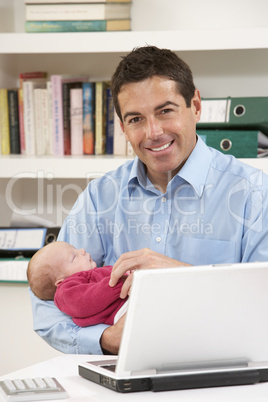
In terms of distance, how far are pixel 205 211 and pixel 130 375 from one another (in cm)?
79

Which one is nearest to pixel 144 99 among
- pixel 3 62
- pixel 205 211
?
pixel 205 211

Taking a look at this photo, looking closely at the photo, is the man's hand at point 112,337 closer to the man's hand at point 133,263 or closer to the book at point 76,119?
the man's hand at point 133,263

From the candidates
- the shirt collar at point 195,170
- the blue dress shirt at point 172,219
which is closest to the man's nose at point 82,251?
the blue dress shirt at point 172,219

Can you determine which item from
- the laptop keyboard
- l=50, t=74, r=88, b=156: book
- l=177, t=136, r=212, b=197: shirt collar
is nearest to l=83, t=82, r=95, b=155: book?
l=50, t=74, r=88, b=156: book

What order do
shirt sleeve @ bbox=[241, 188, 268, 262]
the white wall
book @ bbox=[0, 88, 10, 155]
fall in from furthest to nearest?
book @ bbox=[0, 88, 10, 155]
the white wall
shirt sleeve @ bbox=[241, 188, 268, 262]

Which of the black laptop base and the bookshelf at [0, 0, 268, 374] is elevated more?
the bookshelf at [0, 0, 268, 374]

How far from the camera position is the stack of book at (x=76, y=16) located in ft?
7.73

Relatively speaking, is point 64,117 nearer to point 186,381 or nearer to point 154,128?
point 154,128

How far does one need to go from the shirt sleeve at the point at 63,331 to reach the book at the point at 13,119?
1.10 meters

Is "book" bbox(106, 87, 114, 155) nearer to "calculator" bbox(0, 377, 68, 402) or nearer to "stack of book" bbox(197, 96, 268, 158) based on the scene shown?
"stack of book" bbox(197, 96, 268, 158)

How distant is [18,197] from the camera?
279 cm

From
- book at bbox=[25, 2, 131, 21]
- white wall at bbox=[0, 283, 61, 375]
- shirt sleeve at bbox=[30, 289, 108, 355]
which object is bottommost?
white wall at bbox=[0, 283, 61, 375]

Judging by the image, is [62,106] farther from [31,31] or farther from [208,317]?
[208,317]

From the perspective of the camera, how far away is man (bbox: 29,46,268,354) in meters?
1.65
